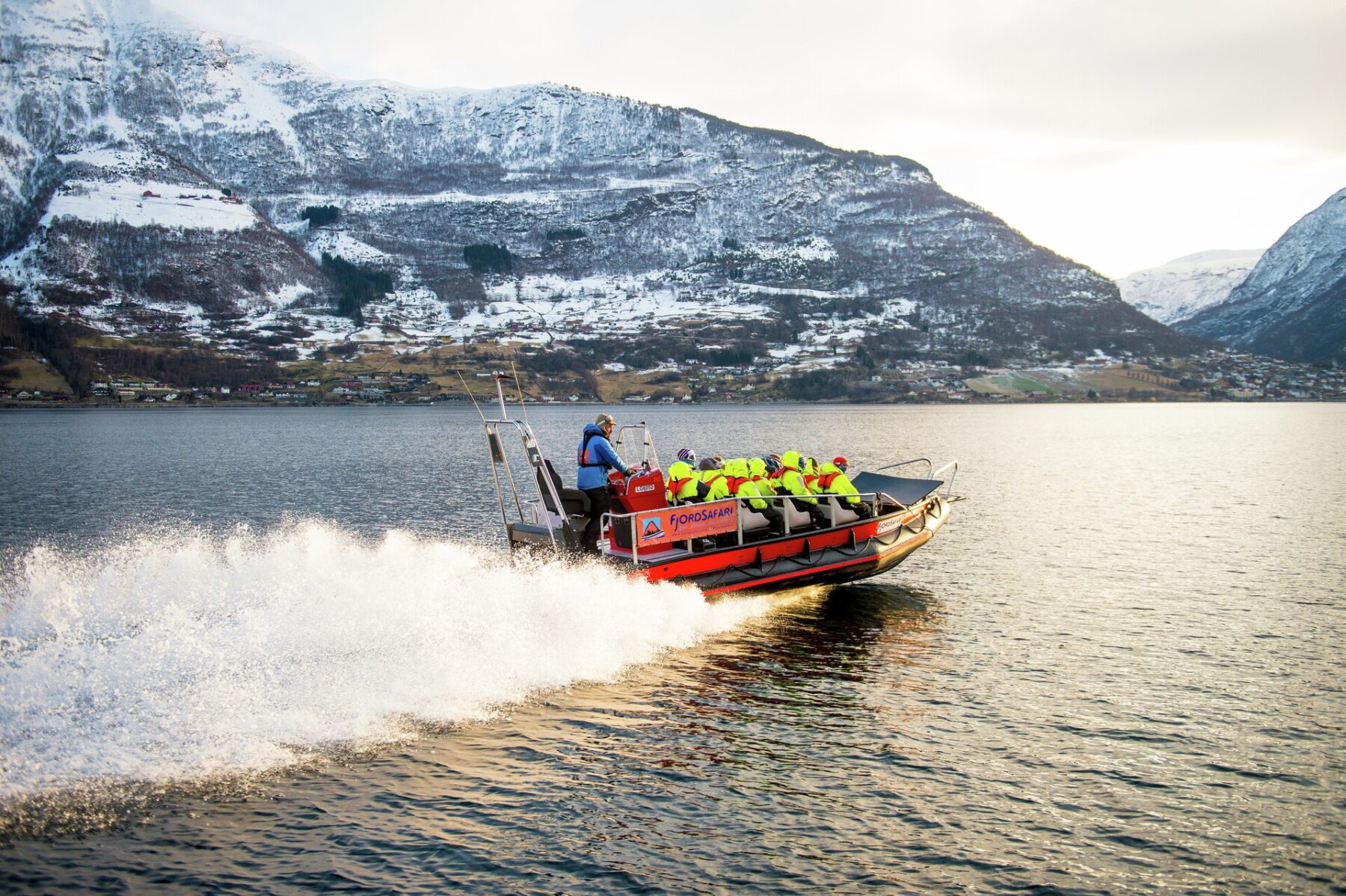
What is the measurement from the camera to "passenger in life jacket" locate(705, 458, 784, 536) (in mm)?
18438

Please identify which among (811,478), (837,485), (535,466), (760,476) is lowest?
(837,485)

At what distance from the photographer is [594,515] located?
1711cm

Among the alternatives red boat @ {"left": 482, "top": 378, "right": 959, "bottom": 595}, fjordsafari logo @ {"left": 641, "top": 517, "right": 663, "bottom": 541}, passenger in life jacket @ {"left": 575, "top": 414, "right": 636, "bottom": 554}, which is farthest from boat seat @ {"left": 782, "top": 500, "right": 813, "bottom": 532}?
passenger in life jacket @ {"left": 575, "top": 414, "right": 636, "bottom": 554}

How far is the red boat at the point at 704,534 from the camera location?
1681 centimetres

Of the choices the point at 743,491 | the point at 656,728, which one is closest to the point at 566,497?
the point at 743,491

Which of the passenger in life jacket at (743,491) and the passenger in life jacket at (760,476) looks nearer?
the passenger in life jacket at (743,491)

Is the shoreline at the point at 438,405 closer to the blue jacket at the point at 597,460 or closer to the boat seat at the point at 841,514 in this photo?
the boat seat at the point at 841,514

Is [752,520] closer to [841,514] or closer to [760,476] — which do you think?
[760,476]

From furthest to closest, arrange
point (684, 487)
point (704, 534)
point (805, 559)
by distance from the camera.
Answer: point (805, 559), point (684, 487), point (704, 534)

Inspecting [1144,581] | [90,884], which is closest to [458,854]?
[90,884]

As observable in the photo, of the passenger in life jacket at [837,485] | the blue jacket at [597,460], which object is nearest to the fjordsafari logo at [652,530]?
the blue jacket at [597,460]

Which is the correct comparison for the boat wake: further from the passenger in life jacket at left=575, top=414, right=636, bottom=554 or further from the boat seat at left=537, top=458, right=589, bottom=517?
the boat seat at left=537, top=458, right=589, bottom=517

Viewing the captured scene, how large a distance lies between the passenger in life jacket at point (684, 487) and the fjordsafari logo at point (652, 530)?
3.75 ft

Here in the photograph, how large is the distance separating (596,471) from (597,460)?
22cm
